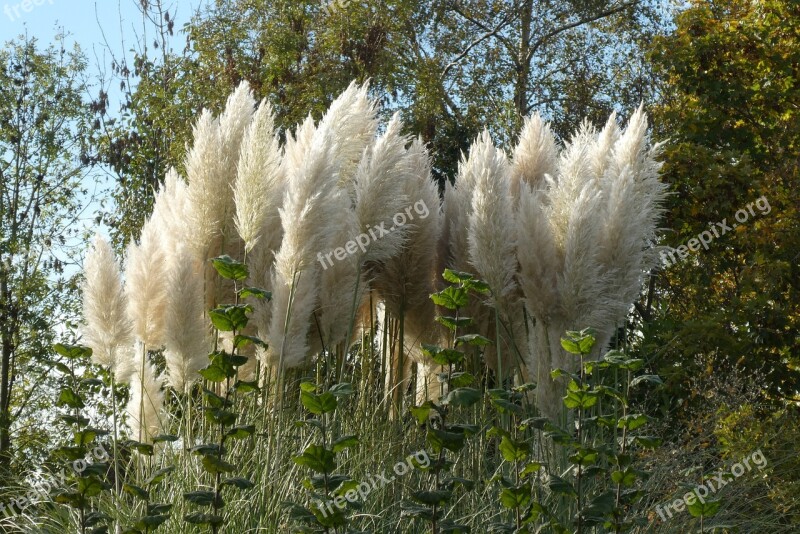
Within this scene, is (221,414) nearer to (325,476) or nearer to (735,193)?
(325,476)

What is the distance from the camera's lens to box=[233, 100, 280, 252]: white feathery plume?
4.08m

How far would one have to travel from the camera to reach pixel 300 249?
3885 millimetres

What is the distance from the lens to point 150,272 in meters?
4.10

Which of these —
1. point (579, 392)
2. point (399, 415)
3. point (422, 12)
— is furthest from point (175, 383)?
point (422, 12)

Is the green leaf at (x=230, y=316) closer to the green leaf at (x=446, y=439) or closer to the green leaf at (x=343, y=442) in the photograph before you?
the green leaf at (x=343, y=442)

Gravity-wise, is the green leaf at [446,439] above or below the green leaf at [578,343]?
below

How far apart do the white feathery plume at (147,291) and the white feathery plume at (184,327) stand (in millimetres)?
105

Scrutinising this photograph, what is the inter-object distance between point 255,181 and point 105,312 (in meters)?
0.85

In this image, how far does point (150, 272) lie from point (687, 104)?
6.83m

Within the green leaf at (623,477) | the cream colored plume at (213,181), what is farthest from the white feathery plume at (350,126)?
the green leaf at (623,477)

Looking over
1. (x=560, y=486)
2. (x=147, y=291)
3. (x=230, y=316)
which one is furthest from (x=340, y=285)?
(x=560, y=486)

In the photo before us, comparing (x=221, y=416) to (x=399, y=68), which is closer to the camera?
(x=221, y=416)

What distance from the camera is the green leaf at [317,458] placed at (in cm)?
275

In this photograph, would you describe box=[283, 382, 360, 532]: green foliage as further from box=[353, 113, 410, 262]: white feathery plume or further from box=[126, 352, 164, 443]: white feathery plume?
box=[126, 352, 164, 443]: white feathery plume
